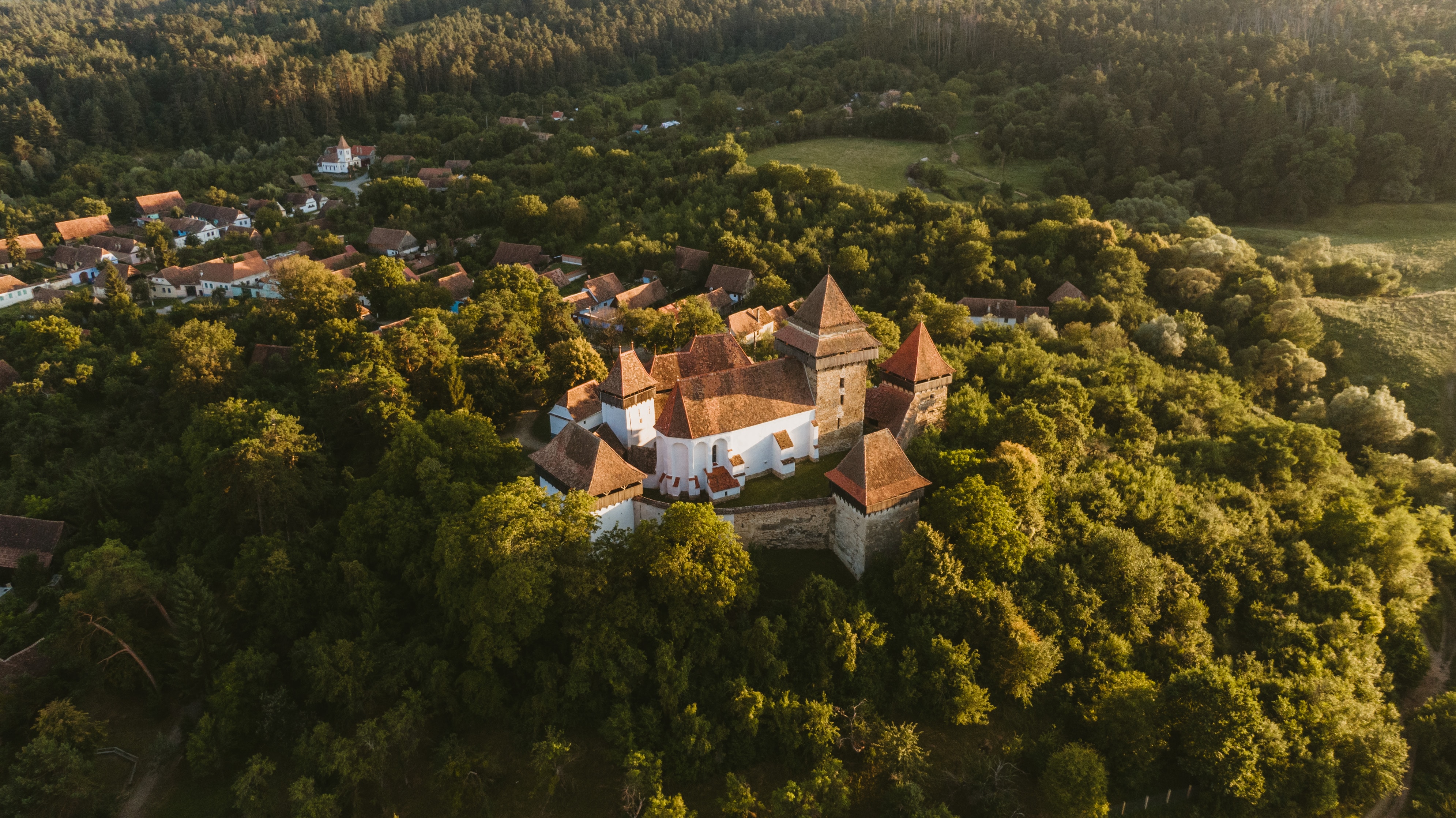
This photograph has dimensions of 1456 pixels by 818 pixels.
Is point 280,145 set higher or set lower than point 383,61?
lower

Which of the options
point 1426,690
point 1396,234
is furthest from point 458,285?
point 1396,234

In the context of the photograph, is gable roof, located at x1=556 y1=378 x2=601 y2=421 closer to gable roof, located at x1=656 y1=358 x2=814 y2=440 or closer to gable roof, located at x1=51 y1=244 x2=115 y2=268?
gable roof, located at x1=656 y1=358 x2=814 y2=440

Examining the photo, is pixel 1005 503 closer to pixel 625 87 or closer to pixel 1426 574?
pixel 1426 574

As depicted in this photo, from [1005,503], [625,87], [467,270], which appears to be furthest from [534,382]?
[625,87]

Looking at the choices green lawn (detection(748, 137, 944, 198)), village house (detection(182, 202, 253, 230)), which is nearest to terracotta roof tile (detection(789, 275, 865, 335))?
green lawn (detection(748, 137, 944, 198))

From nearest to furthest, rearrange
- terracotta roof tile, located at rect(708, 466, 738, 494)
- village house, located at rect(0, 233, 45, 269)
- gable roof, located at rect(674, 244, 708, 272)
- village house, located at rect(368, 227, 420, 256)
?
terracotta roof tile, located at rect(708, 466, 738, 494)
gable roof, located at rect(674, 244, 708, 272)
village house, located at rect(368, 227, 420, 256)
village house, located at rect(0, 233, 45, 269)
